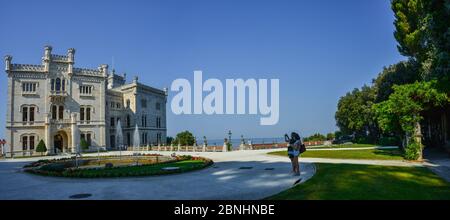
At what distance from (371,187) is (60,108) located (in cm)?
5271

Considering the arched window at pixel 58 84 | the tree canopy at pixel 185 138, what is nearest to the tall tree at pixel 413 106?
the tree canopy at pixel 185 138

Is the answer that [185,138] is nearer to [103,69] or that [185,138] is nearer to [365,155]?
[103,69]

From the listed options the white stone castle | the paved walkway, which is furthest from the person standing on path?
the white stone castle

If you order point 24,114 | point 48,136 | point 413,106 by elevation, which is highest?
A: point 24,114

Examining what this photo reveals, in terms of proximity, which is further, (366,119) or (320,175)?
(366,119)

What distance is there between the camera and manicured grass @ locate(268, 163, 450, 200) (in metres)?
9.59

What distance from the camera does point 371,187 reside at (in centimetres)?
1085

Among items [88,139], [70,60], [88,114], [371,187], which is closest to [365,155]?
[371,187]

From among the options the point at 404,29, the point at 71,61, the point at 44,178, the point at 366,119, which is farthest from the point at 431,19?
the point at 71,61

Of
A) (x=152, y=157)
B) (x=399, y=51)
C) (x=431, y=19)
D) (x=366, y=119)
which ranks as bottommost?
(x=152, y=157)

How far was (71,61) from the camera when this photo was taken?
53.2 m

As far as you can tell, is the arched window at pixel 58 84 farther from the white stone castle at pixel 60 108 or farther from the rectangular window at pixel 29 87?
the rectangular window at pixel 29 87
